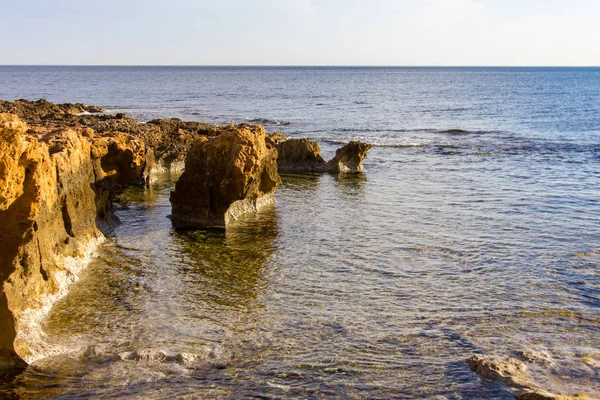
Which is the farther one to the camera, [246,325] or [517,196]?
[517,196]

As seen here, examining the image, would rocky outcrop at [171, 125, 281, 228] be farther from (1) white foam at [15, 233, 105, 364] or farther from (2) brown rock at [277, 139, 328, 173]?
(2) brown rock at [277, 139, 328, 173]

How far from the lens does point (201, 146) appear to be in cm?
1848

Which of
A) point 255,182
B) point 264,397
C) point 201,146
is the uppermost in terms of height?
point 201,146

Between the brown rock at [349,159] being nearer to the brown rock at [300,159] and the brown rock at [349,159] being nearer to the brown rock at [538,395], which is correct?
the brown rock at [300,159]

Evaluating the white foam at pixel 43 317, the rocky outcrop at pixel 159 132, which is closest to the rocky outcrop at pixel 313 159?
the rocky outcrop at pixel 159 132

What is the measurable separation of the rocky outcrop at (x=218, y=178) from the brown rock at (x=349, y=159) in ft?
32.3

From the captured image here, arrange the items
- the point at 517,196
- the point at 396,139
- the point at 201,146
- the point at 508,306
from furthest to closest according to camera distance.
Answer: the point at 396,139, the point at 517,196, the point at 201,146, the point at 508,306

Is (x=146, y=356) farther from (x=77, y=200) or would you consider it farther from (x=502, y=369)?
(x=77, y=200)

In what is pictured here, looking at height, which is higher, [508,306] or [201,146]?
[201,146]

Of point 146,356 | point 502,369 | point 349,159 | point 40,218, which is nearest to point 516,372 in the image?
point 502,369

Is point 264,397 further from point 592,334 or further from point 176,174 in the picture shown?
point 176,174

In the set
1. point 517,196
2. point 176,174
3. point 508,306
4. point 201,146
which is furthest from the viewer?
point 176,174

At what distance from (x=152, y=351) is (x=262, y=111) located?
57160 millimetres

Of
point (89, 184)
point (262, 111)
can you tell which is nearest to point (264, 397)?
point (89, 184)
